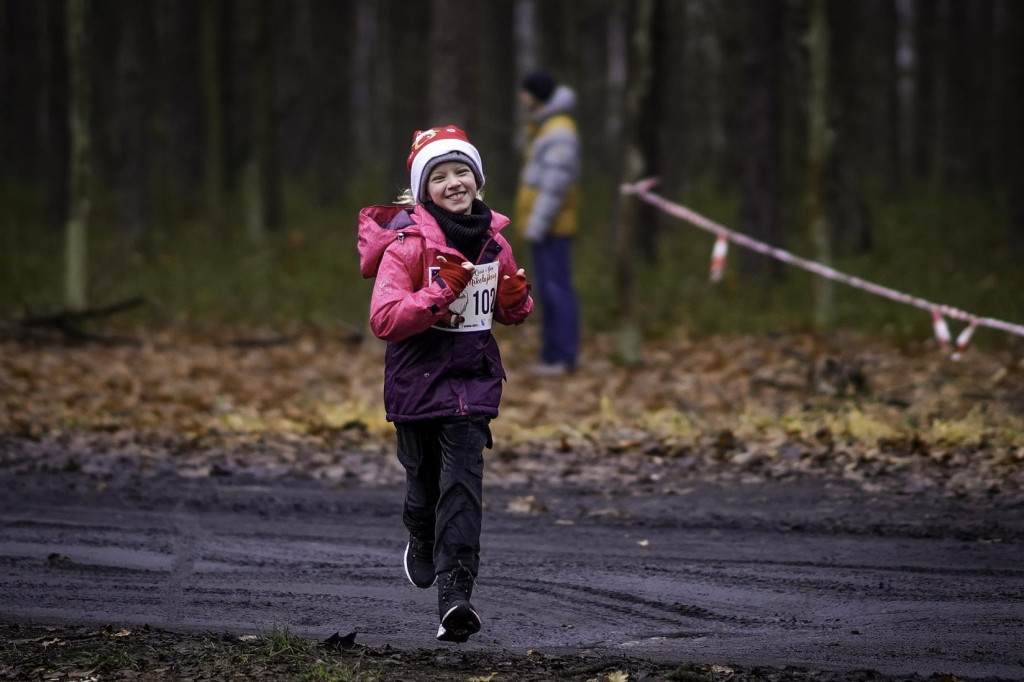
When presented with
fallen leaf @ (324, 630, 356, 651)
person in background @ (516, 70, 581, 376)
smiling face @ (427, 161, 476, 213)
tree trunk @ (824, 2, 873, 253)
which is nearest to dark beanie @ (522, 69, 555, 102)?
person in background @ (516, 70, 581, 376)

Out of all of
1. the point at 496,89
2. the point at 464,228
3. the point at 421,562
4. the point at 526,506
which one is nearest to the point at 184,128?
the point at 496,89

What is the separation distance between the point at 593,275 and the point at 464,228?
13420mm

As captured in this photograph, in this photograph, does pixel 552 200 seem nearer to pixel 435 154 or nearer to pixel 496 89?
pixel 435 154

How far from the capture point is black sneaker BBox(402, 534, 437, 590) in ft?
16.5

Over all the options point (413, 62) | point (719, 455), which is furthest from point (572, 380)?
point (413, 62)

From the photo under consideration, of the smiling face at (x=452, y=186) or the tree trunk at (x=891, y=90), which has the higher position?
the tree trunk at (x=891, y=90)

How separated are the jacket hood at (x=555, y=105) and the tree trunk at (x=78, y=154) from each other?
5428 millimetres

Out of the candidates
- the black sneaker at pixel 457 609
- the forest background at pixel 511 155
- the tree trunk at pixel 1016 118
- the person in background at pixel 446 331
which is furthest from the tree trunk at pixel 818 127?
the black sneaker at pixel 457 609

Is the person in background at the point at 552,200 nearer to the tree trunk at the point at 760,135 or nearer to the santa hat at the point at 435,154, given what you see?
the tree trunk at the point at 760,135

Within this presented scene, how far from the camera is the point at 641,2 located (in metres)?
11.4

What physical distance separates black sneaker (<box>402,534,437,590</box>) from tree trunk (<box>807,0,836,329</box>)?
8.16 m

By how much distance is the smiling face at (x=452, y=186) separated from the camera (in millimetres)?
4719

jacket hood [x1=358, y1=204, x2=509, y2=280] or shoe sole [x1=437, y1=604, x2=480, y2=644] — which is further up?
jacket hood [x1=358, y1=204, x2=509, y2=280]

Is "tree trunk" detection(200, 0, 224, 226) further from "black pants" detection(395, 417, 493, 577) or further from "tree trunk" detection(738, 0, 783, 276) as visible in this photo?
"black pants" detection(395, 417, 493, 577)
